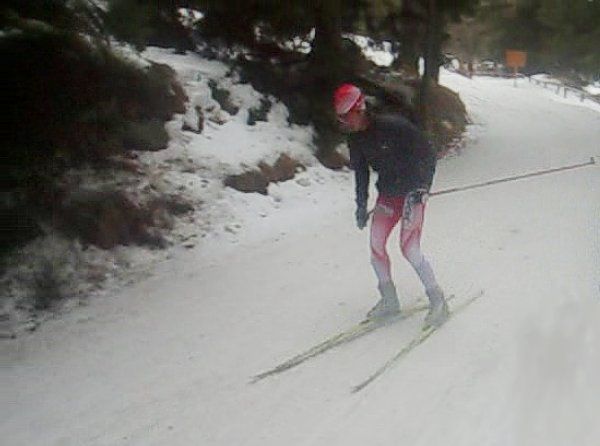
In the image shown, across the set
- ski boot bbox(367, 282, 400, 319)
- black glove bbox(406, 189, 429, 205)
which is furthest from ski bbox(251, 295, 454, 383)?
black glove bbox(406, 189, 429, 205)

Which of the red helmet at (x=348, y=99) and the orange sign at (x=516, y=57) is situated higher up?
the red helmet at (x=348, y=99)

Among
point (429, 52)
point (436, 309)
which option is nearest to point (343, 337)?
point (436, 309)

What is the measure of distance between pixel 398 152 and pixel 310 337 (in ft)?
5.77

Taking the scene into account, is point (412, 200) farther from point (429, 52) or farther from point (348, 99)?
point (429, 52)

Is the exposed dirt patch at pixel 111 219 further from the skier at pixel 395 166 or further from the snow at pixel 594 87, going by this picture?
the snow at pixel 594 87

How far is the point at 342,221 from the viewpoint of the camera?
11.0m

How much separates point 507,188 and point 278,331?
7.07m

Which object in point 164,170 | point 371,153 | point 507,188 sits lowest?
point 507,188

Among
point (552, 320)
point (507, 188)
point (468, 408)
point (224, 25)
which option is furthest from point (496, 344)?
point (224, 25)

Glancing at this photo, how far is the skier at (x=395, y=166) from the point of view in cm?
642

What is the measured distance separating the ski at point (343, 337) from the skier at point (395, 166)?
1.18ft

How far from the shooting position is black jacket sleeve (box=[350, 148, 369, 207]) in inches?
266

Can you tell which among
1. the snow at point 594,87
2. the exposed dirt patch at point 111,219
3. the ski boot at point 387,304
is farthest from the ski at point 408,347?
the snow at point 594,87

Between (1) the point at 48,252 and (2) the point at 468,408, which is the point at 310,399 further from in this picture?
(1) the point at 48,252
